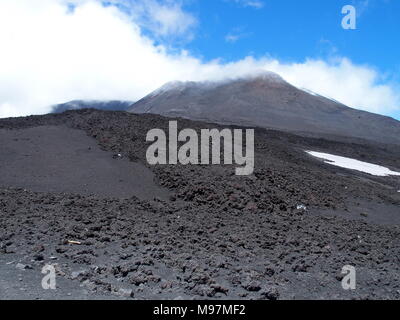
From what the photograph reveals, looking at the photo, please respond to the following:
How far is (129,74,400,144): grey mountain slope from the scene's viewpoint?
211 feet

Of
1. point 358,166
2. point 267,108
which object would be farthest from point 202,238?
point 267,108

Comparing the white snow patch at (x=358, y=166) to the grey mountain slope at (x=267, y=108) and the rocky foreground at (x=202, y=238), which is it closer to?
the rocky foreground at (x=202, y=238)

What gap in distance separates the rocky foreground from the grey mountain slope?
47.1 metres

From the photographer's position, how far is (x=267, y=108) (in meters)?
74.9

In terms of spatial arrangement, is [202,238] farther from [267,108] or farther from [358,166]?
[267,108]

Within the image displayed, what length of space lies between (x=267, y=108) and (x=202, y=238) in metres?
69.1

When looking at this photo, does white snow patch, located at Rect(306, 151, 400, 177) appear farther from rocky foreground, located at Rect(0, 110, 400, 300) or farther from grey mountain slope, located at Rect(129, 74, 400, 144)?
grey mountain slope, located at Rect(129, 74, 400, 144)

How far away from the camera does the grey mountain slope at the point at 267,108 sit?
211 ft

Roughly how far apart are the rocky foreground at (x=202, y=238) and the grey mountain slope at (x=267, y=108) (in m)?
47.1

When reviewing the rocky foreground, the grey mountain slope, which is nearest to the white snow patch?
the rocky foreground

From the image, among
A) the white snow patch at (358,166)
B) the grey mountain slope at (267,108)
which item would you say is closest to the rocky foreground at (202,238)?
the white snow patch at (358,166)

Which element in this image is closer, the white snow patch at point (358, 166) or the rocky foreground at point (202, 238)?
the rocky foreground at point (202, 238)

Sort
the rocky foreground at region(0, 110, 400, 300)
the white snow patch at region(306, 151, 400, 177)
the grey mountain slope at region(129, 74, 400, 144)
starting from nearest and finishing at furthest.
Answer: the rocky foreground at region(0, 110, 400, 300) < the white snow patch at region(306, 151, 400, 177) < the grey mountain slope at region(129, 74, 400, 144)
